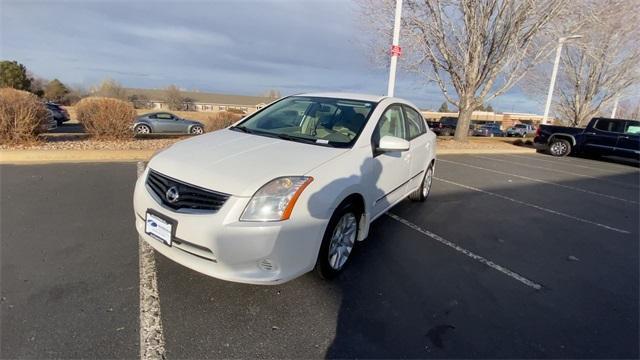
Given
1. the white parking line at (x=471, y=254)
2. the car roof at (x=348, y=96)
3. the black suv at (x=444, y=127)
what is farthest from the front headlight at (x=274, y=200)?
the black suv at (x=444, y=127)

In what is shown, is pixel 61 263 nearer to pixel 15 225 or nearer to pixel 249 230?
Result: pixel 15 225

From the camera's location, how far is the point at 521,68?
1512 centimetres

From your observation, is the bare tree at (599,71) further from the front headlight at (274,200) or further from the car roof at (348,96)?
the front headlight at (274,200)

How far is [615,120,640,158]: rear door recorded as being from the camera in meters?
13.0

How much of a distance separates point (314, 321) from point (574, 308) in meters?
2.36

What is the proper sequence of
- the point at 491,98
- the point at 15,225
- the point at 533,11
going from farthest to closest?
the point at 491,98, the point at 533,11, the point at 15,225

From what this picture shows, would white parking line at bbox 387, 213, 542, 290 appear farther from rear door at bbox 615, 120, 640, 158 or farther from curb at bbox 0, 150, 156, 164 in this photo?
rear door at bbox 615, 120, 640, 158

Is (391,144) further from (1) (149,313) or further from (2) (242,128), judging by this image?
(1) (149,313)

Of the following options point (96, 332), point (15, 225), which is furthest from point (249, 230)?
point (15, 225)

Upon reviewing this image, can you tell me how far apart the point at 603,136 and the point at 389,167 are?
50.7 ft

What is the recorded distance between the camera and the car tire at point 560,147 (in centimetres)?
1500

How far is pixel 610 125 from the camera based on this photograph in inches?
548

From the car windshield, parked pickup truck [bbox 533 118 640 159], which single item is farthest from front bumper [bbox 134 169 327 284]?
parked pickup truck [bbox 533 118 640 159]

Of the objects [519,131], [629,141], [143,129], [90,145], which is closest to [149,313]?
[90,145]
